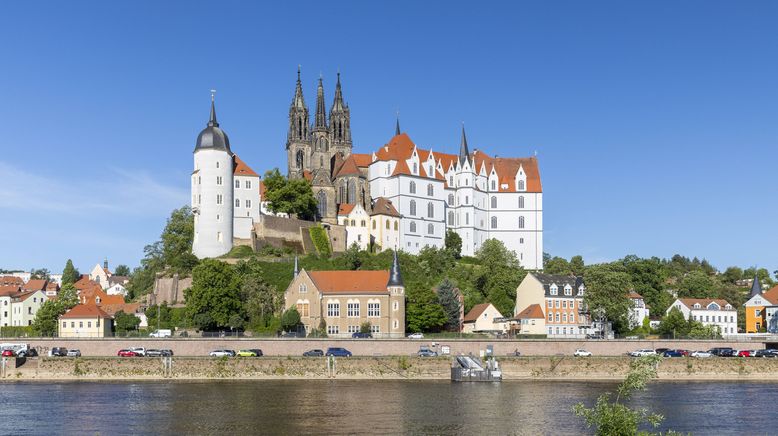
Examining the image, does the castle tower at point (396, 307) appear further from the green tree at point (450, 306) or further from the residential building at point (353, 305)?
the green tree at point (450, 306)

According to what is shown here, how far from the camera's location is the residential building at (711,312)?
116625mm

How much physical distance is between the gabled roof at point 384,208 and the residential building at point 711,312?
113 feet

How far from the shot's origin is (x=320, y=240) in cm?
11338

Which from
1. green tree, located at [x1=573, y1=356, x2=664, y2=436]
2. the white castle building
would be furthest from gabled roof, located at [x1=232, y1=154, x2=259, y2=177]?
green tree, located at [x1=573, y1=356, x2=664, y2=436]

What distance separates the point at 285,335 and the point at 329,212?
1511 inches

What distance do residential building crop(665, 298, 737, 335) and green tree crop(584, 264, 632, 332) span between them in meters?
20.7

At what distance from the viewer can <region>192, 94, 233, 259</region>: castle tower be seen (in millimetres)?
106500

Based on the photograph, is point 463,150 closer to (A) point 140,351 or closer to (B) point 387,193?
(B) point 387,193

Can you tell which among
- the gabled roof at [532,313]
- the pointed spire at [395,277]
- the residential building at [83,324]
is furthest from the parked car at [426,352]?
the residential building at [83,324]

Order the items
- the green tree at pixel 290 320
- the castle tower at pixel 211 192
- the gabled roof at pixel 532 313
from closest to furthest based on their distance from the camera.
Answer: the green tree at pixel 290 320
the gabled roof at pixel 532 313
the castle tower at pixel 211 192

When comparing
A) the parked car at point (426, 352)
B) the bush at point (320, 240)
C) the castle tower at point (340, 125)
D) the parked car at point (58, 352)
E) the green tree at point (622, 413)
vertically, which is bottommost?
the parked car at point (426, 352)

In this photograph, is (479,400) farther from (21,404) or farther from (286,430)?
(21,404)

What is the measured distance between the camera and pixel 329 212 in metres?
120

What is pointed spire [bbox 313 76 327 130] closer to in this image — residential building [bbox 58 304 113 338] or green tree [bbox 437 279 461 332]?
green tree [bbox 437 279 461 332]
